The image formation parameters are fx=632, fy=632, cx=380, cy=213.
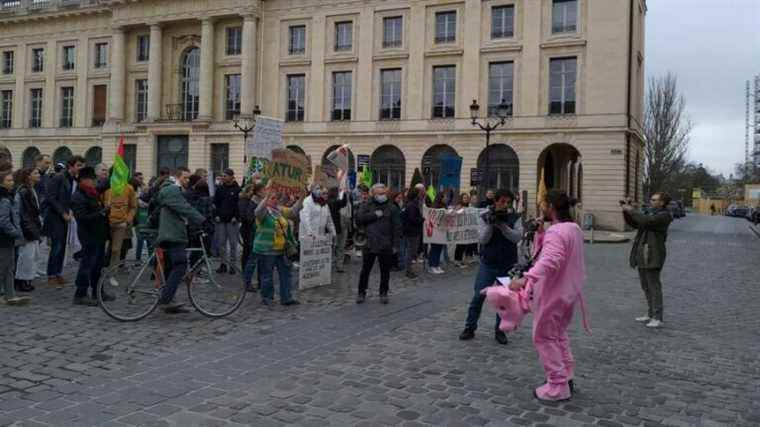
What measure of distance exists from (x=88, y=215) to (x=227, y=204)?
369 cm

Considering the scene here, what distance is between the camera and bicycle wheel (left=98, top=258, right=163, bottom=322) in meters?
7.86

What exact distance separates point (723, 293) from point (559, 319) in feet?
27.5

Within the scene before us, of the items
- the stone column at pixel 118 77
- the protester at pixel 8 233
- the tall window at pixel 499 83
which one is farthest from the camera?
the stone column at pixel 118 77

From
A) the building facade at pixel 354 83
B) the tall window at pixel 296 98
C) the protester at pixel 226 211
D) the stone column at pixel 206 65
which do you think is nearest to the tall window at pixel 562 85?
the building facade at pixel 354 83

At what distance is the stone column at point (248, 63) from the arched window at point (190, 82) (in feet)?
15.4

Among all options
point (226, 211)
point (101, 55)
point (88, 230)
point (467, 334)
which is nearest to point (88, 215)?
point (88, 230)

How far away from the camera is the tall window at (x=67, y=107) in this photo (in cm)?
4903

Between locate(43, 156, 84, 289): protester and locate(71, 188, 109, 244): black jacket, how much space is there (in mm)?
1090

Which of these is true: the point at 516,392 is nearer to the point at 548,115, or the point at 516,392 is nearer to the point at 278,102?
the point at 548,115

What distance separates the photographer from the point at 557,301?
17.5 feet

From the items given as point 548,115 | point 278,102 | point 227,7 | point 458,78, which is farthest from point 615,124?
point 227,7

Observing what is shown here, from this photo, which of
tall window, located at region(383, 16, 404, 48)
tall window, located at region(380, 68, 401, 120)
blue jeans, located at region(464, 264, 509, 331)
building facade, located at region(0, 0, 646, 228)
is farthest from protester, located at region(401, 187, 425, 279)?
tall window, located at region(383, 16, 404, 48)

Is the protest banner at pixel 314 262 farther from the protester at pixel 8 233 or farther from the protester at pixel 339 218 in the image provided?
the protester at pixel 8 233

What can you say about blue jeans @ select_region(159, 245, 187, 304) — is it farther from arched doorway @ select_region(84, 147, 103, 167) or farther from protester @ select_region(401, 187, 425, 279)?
arched doorway @ select_region(84, 147, 103, 167)
